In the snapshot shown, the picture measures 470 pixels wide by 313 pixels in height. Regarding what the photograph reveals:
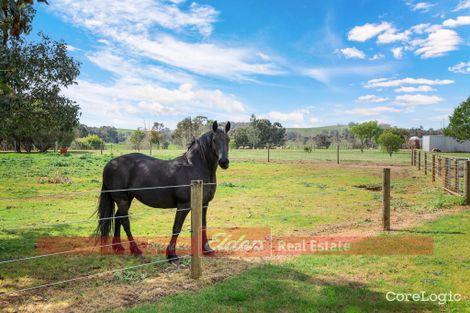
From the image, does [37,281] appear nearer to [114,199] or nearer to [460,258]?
[114,199]

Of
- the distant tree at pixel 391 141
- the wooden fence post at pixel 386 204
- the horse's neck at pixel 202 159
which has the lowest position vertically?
the wooden fence post at pixel 386 204

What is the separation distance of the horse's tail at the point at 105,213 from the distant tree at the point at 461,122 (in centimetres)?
7242

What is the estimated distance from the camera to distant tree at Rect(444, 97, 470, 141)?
6412 centimetres

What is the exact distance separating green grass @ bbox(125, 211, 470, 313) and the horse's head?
2021 millimetres

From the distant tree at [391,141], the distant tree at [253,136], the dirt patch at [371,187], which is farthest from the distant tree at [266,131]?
the dirt patch at [371,187]

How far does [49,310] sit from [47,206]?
9.28m

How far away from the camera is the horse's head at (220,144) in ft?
21.1

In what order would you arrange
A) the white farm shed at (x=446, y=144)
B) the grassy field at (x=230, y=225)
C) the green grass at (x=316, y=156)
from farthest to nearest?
1. the white farm shed at (x=446, y=144)
2. the green grass at (x=316, y=156)
3. the grassy field at (x=230, y=225)

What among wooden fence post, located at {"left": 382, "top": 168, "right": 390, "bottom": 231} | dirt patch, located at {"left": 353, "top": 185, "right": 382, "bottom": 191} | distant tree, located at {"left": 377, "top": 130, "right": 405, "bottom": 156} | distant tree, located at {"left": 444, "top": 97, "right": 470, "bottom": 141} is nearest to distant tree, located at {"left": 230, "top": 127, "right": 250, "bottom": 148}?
distant tree, located at {"left": 444, "top": 97, "right": 470, "bottom": 141}

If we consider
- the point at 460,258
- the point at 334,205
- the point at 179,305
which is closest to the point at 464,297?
the point at 460,258

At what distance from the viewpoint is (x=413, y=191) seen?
16.3 metres

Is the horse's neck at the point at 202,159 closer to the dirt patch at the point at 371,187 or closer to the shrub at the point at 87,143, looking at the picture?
the dirt patch at the point at 371,187

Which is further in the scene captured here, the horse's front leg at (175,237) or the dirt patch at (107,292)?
the horse's front leg at (175,237)

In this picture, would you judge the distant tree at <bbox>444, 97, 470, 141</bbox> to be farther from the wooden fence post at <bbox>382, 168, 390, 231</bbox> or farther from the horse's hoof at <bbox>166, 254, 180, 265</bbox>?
the horse's hoof at <bbox>166, 254, 180, 265</bbox>
